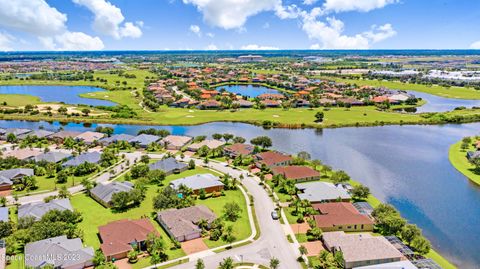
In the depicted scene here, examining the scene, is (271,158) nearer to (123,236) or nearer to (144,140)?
(144,140)

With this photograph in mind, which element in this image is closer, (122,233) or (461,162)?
(122,233)

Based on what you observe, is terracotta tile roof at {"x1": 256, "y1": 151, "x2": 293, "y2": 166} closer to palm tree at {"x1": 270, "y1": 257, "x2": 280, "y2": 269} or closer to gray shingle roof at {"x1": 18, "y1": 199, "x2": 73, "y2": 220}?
palm tree at {"x1": 270, "y1": 257, "x2": 280, "y2": 269}

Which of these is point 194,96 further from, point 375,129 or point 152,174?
point 152,174

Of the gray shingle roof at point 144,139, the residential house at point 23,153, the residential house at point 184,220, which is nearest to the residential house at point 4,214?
the residential house at point 184,220

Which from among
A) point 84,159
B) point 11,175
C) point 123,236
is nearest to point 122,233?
point 123,236

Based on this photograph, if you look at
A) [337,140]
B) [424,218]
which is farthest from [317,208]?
[337,140]
